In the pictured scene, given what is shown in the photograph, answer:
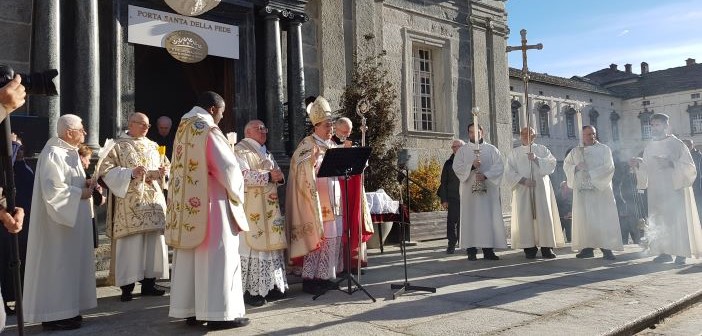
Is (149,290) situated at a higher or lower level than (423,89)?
lower

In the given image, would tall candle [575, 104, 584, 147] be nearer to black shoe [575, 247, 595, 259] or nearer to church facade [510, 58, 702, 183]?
black shoe [575, 247, 595, 259]

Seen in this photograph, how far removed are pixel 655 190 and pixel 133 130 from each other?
6957mm

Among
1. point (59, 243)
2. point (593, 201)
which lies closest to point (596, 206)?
point (593, 201)

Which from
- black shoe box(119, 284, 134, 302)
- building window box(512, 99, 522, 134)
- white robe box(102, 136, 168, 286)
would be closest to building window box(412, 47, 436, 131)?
white robe box(102, 136, 168, 286)

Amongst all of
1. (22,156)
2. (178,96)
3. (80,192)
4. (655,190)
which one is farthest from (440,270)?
(178,96)

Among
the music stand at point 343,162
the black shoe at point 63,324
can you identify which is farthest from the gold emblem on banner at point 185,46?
the black shoe at point 63,324

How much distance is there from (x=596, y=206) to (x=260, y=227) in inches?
210

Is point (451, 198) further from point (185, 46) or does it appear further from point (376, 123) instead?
point (185, 46)

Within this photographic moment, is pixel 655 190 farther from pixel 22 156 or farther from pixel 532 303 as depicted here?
pixel 22 156

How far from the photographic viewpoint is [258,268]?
5.38 meters

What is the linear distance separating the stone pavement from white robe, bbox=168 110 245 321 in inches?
7.6

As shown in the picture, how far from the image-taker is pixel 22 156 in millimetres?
5559

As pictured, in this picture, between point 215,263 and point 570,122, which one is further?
point 570,122

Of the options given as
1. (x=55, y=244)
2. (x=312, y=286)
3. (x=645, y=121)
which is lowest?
(x=312, y=286)
